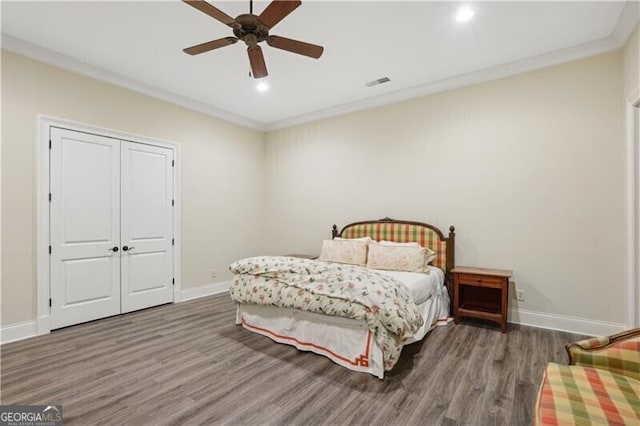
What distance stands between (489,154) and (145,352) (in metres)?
4.49

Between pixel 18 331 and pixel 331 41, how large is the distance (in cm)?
456

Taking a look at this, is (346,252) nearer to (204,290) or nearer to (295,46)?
(204,290)

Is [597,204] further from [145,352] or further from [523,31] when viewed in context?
[145,352]

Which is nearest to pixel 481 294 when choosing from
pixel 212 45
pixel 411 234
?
pixel 411 234

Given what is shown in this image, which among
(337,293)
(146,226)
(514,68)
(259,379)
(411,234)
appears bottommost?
(259,379)

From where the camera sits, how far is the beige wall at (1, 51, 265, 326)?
10.7ft

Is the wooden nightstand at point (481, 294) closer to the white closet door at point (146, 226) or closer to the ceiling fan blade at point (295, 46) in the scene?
the ceiling fan blade at point (295, 46)

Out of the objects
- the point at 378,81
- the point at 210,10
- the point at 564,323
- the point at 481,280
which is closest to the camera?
the point at 210,10

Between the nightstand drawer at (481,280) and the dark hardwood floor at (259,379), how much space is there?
0.53 m

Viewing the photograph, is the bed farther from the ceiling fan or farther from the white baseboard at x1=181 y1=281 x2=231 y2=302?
the ceiling fan

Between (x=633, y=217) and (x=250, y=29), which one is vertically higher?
(x=250, y=29)


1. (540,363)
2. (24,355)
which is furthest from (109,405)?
(540,363)

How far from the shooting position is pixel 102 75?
3904 millimetres

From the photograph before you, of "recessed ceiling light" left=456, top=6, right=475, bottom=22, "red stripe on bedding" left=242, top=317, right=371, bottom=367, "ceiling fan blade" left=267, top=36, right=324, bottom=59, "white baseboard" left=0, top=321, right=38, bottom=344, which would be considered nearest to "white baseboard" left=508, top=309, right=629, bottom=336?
"red stripe on bedding" left=242, top=317, right=371, bottom=367
